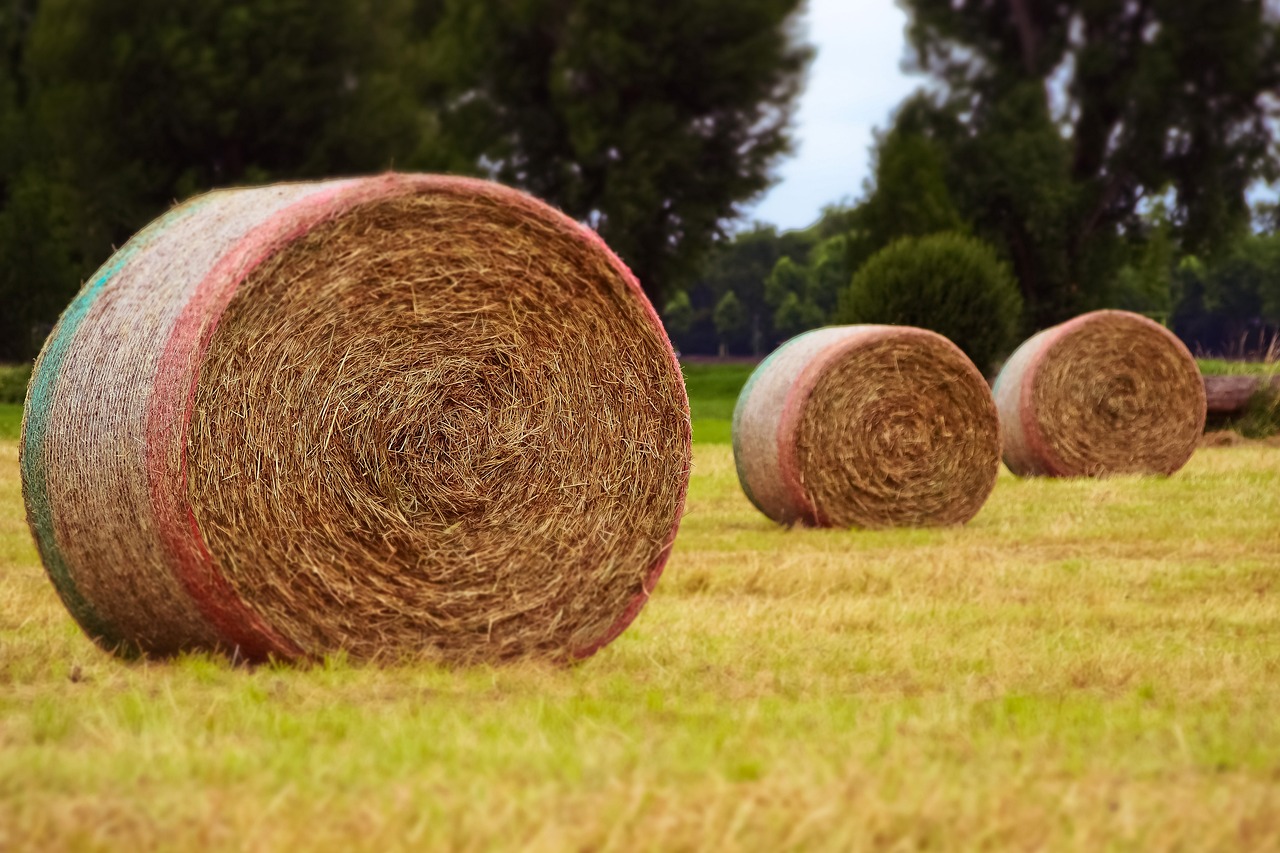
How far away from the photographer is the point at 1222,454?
1944 centimetres

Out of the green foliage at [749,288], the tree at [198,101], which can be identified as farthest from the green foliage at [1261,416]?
the green foliage at [749,288]

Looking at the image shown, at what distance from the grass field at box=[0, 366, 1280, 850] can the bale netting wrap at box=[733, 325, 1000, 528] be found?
12.0 feet

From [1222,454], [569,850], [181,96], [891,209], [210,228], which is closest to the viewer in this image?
[569,850]

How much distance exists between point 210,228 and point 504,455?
1405mm

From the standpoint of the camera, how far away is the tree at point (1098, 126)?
39406 millimetres

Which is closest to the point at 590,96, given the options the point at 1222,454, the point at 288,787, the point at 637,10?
the point at 637,10

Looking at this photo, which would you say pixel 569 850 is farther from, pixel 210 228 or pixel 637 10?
pixel 637 10

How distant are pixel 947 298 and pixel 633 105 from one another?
1206 centimetres

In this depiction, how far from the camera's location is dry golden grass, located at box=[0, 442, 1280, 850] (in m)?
3.73

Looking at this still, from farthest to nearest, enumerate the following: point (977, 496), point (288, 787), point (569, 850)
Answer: point (977, 496)
point (288, 787)
point (569, 850)

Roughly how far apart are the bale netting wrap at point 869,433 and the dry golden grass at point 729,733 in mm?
3746

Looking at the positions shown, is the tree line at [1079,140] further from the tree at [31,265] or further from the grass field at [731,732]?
the grass field at [731,732]

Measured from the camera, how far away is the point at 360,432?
640 centimetres

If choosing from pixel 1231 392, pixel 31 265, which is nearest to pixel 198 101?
pixel 31 265
